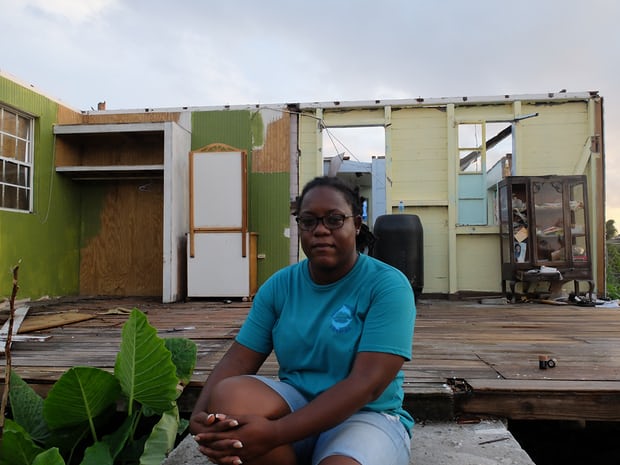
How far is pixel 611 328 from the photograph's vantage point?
4.28 meters

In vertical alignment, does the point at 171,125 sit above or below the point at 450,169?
above

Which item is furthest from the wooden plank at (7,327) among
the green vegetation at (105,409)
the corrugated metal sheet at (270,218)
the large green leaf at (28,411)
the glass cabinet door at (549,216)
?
the glass cabinet door at (549,216)

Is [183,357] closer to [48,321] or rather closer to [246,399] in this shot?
[246,399]

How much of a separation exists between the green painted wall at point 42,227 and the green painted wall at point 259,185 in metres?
2.10

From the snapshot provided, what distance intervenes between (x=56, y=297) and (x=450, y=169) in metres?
6.21

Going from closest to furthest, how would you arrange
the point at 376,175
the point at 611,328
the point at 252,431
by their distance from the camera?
the point at 252,431, the point at 611,328, the point at 376,175

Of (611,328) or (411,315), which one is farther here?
(611,328)

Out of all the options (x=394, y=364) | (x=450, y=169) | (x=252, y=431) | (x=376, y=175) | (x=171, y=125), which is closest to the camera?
(x=252, y=431)

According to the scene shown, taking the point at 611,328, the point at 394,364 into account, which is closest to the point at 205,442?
the point at 394,364

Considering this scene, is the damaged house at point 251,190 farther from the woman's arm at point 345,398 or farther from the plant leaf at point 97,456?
the woman's arm at point 345,398

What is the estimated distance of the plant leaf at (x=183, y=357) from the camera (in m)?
2.41

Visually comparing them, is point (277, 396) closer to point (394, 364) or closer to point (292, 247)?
point (394, 364)

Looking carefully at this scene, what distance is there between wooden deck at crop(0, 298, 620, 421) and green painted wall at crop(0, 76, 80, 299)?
96 cm

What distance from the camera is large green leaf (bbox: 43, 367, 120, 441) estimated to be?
1.83 metres
